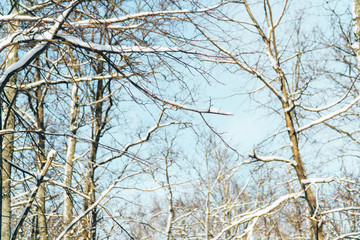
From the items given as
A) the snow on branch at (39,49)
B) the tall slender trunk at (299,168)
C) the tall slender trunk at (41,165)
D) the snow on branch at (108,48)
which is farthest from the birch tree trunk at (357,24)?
the snow on branch at (39,49)

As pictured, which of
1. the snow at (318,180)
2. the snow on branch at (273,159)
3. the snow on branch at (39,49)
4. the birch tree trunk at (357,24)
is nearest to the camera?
the snow on branch at (39,49)

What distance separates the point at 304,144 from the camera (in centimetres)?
922

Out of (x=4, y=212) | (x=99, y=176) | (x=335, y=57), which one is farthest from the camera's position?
(x=335, y=57)

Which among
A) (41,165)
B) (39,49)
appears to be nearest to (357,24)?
(41,165)

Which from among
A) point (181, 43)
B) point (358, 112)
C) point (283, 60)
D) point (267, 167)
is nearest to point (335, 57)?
point (358, 112)

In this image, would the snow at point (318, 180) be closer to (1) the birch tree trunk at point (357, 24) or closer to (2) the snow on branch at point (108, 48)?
(1) the birch tree trunk at point (357, 24)

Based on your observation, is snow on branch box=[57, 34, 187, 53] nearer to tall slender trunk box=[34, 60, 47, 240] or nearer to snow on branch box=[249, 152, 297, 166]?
tall slender trunk box=[34, 60, 47, 240]

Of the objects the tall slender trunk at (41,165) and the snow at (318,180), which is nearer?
the tall slender trunk at (41,165)

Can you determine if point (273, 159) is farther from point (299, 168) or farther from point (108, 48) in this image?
point (108, 48)

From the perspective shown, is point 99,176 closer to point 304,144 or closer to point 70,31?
point 304,144

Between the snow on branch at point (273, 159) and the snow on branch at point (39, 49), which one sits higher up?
the snow on branch at point (273, 159)

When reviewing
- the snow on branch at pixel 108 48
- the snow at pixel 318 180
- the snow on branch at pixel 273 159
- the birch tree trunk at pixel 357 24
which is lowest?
the snow at pixel 318 180

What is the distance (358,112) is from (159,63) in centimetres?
967

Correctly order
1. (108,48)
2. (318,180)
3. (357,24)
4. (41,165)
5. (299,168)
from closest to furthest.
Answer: (108,48) < (41,165) < (318,180) < (357,24) < (299,168)
